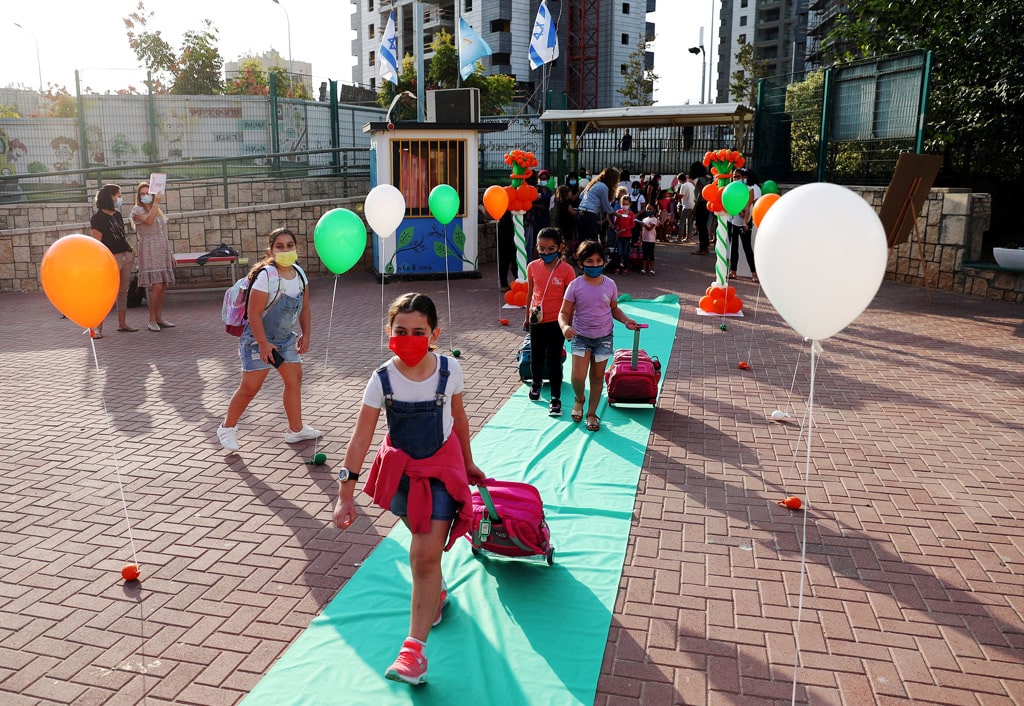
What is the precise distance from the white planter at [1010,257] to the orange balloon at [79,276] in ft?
43.4

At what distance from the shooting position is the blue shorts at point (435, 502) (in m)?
3.50

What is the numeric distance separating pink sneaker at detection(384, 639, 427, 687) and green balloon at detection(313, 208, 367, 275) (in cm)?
347

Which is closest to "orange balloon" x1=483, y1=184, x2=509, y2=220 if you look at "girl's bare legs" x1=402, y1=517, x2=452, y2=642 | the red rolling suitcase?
the red rolling suitcase

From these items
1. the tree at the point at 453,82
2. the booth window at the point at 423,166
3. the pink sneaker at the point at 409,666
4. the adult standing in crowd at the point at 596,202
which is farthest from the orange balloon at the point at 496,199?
the tree at the point at 453,82

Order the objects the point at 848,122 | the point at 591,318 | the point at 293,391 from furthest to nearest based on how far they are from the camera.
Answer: the point at 848,122, the point at 591,318, the point at 293,391

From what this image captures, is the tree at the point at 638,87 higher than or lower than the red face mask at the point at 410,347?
higher

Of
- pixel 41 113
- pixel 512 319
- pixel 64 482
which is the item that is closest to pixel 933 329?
pixel 512 319

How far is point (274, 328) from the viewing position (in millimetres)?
6105

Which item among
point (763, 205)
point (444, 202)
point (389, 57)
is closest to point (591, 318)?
point (763, 205)

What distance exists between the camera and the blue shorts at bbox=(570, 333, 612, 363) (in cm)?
692

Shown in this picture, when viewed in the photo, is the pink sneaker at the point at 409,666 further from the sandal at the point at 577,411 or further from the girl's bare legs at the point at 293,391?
the sandal at the point at 577,411

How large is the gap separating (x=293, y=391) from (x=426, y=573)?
10.7 feet

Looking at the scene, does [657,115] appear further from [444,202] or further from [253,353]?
[253,353]

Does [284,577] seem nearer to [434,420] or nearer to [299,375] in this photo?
[434,420]
